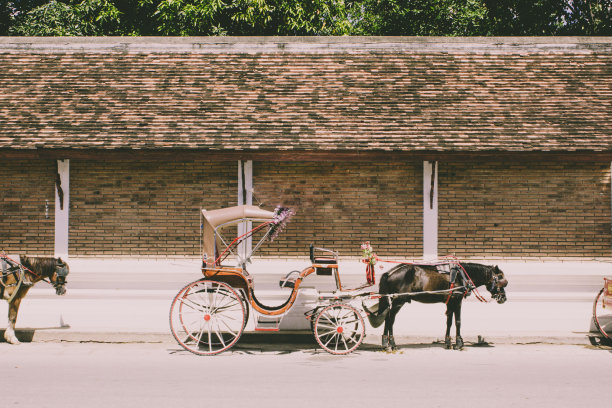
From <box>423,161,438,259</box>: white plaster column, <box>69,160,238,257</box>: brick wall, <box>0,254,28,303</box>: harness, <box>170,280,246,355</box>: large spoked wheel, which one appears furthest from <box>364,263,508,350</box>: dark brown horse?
<box>0,254,28,303</box>: harness

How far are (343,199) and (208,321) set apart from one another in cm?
395

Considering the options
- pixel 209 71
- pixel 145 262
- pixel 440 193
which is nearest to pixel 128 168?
pixel 145 262

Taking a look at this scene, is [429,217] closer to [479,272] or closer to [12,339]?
[479,272]

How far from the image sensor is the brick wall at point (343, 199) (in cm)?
1076

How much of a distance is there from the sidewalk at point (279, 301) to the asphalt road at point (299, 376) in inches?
17.4

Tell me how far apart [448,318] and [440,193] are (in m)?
2.95

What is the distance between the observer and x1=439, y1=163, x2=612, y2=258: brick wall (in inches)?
421

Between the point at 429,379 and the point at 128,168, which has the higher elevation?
the point at 128,168

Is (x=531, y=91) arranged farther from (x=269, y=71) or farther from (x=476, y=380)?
(x=476, y=380)

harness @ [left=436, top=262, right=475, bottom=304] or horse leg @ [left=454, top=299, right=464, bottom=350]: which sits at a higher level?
harness @ [left=436, top=262, right=475, bottom=304]

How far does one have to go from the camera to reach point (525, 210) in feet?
35.1

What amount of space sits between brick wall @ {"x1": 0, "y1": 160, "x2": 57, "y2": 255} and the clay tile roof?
0.77 metres

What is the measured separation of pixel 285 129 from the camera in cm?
1055

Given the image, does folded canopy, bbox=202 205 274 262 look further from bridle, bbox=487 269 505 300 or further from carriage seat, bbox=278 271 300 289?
bridle, bbox=487 269 505 300
